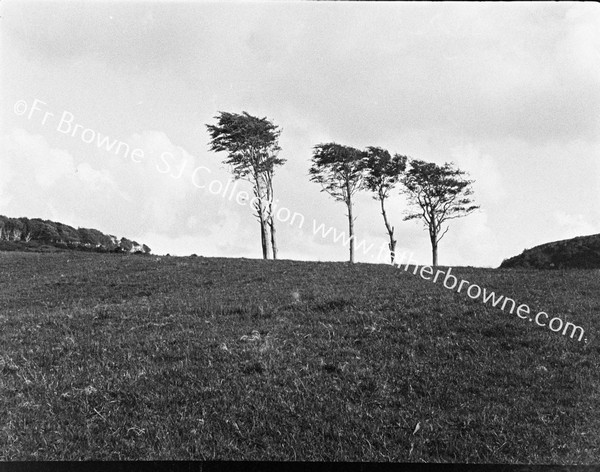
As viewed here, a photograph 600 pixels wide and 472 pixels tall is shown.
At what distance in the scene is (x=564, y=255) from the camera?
47.8 meters

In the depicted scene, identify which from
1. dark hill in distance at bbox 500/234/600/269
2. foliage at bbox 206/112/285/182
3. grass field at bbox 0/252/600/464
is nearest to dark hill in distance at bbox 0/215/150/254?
foliage at bbox 206/112/285/182

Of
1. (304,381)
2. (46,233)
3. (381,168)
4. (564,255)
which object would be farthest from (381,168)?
(46,233)

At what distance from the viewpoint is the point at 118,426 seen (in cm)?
731

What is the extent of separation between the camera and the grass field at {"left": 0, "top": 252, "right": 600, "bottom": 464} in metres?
6.88

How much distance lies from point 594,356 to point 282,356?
7.29m

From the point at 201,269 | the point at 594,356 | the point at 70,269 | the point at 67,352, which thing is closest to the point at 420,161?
the point at 201,269

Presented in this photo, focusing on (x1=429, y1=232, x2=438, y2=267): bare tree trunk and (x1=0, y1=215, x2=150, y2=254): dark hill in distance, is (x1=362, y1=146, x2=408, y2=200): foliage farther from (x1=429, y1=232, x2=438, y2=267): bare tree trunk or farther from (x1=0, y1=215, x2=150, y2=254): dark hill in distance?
(x1=0, y1=215, x2=150, y2=254): dark hill in distance

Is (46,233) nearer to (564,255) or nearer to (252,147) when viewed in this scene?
(252,147)

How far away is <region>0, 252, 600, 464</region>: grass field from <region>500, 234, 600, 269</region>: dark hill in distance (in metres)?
33.9

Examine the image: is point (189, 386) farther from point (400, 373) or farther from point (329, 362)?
point (400, 373)

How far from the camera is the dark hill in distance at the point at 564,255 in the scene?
1797 inches

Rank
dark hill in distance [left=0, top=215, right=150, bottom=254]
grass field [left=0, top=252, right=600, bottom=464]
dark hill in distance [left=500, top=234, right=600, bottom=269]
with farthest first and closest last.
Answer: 1. dark hill in distance [left=0, top=215, right=150, bottom=254]
2. dark hill in distance [left=500, top=234, right=600, bottom=269]
3. grass field [left=0, top=252, right=600, bottom=464]

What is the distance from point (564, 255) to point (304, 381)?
4813 cm

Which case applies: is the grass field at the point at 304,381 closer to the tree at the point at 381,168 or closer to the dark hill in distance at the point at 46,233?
the tree at the point at 381,168
